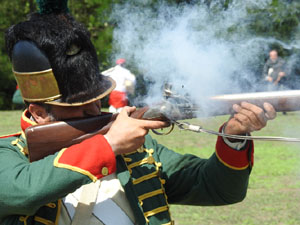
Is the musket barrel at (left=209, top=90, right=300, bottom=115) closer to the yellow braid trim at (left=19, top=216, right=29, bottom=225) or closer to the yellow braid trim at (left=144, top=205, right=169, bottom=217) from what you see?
the yellow braid trim at (left=144, top=205, right=169, bottom=217)

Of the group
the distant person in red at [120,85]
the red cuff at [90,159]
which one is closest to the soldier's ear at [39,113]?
the red cuff at [90,159]

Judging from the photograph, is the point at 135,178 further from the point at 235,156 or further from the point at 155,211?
the point at 235,156

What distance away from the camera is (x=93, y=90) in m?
2.65

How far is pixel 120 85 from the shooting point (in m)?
11.8

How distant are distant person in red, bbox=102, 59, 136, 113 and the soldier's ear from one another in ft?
29.2

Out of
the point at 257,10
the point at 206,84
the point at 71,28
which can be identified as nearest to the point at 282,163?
the point at 257,10

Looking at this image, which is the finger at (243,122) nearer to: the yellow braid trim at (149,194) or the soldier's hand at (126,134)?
the soldier's hand at (126,134)

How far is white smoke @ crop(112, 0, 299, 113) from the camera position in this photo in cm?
284

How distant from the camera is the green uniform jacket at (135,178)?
2.16m

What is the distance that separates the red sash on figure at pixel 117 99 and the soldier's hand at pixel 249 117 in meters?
9.21

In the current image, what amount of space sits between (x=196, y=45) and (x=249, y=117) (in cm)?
77

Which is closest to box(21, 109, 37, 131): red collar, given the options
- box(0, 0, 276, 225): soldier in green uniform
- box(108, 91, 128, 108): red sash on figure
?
box(0, 0, 276, 225): soldier in green uniform

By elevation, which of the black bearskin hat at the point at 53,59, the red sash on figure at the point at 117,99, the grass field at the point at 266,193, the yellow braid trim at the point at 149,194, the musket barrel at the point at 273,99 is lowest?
the red sash on figure at the point at 117,99

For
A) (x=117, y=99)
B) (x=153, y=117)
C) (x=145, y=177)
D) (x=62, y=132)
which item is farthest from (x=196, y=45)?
(x=117, y=99)
